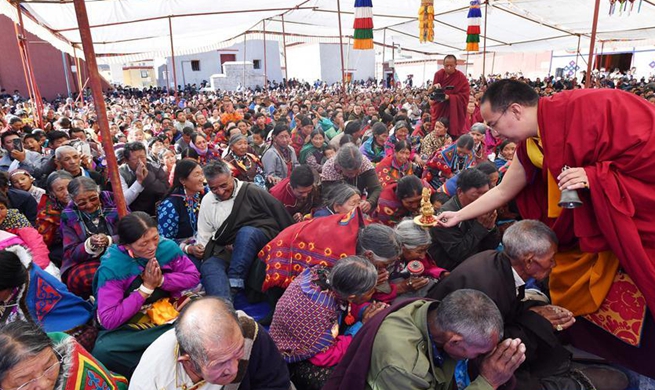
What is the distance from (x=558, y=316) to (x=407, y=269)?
92cm

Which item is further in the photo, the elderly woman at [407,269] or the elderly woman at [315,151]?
the elderly woman at [315,151]

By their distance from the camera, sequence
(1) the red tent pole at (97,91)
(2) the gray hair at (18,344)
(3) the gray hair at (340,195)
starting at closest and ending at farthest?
(2) the gray hair at (18,344) < (1) the red tent pole at (97,91) < (3) the gray hair at (340,195)

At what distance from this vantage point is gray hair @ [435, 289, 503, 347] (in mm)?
1658

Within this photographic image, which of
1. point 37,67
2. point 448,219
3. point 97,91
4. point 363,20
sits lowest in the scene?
point 448,219

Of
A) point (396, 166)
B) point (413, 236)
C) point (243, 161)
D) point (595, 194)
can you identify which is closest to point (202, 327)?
point (413, 236)

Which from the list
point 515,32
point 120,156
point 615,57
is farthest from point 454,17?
point 615,57

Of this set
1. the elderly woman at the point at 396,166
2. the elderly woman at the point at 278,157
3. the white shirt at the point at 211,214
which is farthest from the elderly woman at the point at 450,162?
the white shirt at the point at 211,214

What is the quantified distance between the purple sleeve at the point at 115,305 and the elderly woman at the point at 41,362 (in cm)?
61

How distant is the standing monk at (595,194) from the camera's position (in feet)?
5.90

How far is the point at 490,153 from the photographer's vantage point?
5.78m

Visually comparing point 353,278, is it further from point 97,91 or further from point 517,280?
point 97,91

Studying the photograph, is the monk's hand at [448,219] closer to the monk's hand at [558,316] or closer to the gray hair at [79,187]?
the monk's hand at [558,316]

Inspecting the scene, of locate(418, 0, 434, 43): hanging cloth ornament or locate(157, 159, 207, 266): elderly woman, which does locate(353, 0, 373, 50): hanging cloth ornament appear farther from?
locate(157, 159, 207, 266): elderly woman

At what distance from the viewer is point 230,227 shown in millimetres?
3268
